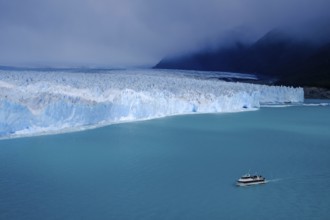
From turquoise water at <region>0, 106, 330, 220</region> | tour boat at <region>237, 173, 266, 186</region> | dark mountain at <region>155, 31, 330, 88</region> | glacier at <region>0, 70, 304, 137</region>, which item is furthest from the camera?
dark mountain at <region>155, 31, 330, 88</region>

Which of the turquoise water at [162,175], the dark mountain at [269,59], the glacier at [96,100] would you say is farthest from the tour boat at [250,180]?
the dark mountain at [269,59]

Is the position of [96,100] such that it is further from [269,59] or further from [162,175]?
[269,59]

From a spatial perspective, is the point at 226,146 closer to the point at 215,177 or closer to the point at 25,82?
the point at 215,177

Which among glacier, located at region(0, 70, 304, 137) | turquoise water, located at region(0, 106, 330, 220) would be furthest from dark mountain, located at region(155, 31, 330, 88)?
turquoise water, located at region(0, 106, 330, 220)

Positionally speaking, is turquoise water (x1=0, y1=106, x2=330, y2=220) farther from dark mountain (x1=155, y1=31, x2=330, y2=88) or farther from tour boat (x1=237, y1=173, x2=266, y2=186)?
dark mountain (x1=155, y1=31, x2=330, y2=88)

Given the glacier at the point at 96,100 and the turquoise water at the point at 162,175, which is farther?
the glacier at the point at 96,100

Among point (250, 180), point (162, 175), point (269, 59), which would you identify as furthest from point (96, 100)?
point (269, 59)

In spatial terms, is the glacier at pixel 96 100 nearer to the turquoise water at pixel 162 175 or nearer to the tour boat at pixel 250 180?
the turquoise water at pixel 162 175

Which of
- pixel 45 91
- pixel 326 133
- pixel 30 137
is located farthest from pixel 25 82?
pixel 326 133
